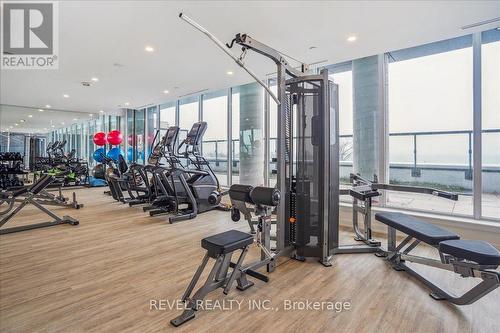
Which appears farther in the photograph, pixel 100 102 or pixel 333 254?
pixel 100 102

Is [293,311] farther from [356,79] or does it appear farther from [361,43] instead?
[356,79]

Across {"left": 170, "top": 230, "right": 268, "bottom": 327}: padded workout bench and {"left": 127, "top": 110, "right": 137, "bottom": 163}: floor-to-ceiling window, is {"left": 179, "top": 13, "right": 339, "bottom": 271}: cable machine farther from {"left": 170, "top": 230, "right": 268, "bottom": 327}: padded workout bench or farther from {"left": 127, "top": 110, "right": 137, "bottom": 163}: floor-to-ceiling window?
{"left": 127, "top": 110, "right": 137, "bottom": 163}: floor-to-ceiling window

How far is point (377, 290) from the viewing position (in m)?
2.38

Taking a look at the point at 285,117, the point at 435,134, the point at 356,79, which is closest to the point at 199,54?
the point at 285,117

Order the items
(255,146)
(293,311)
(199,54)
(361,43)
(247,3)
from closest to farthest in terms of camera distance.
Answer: (293,311) → (247,3) → (361,43) → (199,54) → (255,146)

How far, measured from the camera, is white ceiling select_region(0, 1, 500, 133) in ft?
10.0

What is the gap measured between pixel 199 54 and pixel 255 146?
2.65 m

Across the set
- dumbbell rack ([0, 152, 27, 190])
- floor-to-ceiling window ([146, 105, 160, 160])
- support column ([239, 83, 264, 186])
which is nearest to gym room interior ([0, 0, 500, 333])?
support column ([239, 83, 264, 186])

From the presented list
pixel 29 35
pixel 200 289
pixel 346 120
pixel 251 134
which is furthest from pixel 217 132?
pixel 200 289

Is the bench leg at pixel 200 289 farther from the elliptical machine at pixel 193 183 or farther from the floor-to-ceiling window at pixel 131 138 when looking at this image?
the floor-to-ceiling window at pixel 131 138

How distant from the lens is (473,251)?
6.40 ft

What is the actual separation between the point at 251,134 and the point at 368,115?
2.82 m

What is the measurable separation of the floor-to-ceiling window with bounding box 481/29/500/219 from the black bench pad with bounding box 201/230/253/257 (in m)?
3.61

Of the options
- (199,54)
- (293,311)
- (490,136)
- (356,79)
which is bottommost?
(293,311)
